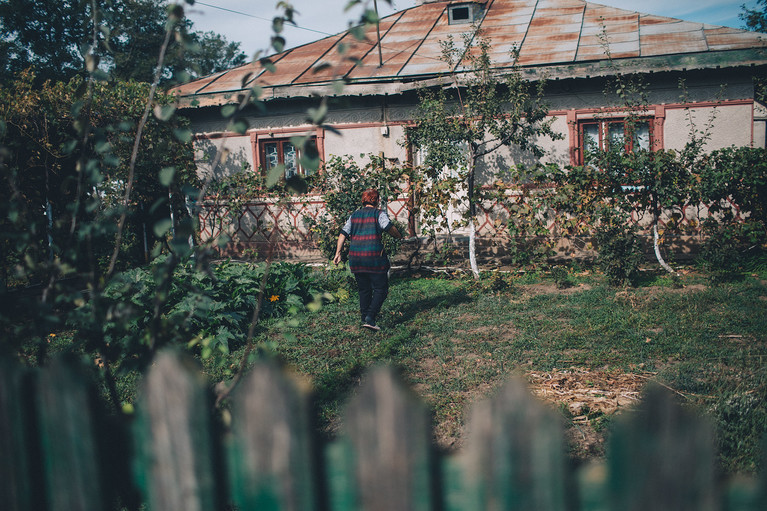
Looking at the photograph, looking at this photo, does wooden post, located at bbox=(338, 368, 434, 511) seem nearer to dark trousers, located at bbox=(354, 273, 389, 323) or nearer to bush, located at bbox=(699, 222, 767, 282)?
dark trousers, located at bbox=(354, 273, 389, 323)

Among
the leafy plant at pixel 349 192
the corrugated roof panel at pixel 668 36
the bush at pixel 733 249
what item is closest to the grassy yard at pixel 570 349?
the bush at pixel 733 249

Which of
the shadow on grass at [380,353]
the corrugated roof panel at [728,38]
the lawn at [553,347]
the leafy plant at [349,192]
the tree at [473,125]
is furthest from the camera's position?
the corrugated roof panel at [728,38]

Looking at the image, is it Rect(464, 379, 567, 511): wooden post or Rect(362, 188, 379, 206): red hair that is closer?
Rect(464, 379, 567, 511): wooden post

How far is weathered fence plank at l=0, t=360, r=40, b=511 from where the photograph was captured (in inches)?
51.9

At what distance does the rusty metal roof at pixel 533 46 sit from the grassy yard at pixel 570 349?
15.3ft

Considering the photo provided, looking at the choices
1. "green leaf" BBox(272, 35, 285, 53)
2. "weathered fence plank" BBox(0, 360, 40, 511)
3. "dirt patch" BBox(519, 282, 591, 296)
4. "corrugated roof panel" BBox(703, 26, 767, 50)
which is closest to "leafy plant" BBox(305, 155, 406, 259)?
"dirt patch" BBox(519, 282, 591, 296)

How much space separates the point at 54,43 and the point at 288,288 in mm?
27074

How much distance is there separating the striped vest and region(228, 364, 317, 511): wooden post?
5136 mm

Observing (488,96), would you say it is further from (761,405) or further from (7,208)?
(7,208)

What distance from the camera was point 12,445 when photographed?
1339mm

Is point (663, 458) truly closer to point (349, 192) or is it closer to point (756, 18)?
point (349, 192)

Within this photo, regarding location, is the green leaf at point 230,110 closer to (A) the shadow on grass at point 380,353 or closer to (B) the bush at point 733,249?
(A) the shadow on grass at point 380,353

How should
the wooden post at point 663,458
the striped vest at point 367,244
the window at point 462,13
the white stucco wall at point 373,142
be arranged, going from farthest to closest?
the window at point 462,13 < the white stucco wall at point 373,142 < the striped vest at point 367,244 < the wooden post at point 663,458

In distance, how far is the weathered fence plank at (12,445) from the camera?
1319 mm
